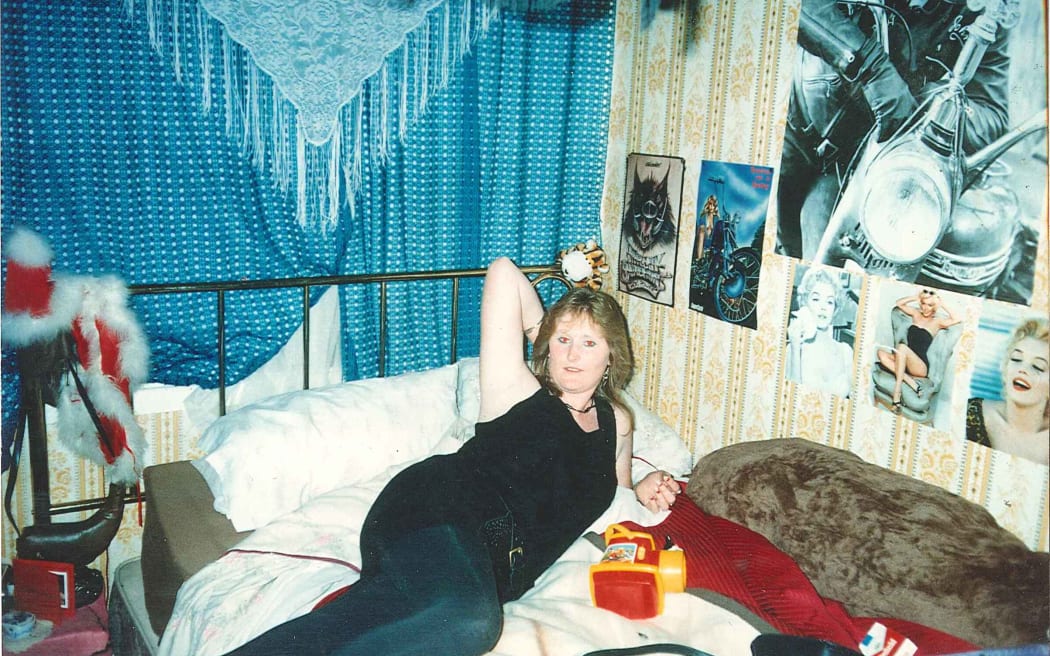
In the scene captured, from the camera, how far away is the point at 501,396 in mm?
1953

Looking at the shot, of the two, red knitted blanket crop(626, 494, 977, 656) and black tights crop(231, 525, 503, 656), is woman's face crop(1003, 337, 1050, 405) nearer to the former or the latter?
red knitted blanket crop(626, 494, 977, 656)

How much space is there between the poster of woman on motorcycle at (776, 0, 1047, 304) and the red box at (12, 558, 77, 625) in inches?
83.8

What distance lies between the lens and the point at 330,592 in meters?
1.68

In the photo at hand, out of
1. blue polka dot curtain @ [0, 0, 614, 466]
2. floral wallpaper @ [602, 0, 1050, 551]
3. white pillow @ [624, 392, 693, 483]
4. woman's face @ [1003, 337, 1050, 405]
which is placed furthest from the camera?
white pillow @ [624, 392, 693, 483]

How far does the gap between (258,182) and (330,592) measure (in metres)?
1.23

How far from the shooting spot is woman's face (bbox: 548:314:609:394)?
1.96 meters

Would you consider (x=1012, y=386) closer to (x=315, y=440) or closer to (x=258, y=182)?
(x=315, y=440)

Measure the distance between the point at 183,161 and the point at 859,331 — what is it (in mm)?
1867

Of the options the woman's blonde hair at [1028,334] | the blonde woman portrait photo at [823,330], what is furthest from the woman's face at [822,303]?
the woman's blonde hair at [1028,334]

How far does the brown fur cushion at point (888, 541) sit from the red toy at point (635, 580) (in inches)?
15.2

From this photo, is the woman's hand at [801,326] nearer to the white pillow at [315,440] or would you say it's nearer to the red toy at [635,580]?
the red toy at [635,580]

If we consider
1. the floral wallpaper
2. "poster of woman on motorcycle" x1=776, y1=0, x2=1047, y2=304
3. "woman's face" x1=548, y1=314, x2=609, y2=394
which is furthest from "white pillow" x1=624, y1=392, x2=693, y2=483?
"poster of woman on motorcycle" x1=776, y1=0, x2=1047, y2=304

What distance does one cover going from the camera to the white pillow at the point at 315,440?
2.04m

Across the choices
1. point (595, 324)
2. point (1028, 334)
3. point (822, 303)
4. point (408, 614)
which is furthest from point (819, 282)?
point (408, 614)
